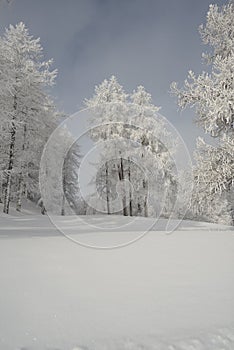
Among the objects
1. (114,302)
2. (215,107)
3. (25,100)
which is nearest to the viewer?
(114,302)

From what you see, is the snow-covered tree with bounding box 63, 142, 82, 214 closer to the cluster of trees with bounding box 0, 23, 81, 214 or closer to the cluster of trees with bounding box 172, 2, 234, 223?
the cluster of trees with bounding box 0, 23, 81, 214

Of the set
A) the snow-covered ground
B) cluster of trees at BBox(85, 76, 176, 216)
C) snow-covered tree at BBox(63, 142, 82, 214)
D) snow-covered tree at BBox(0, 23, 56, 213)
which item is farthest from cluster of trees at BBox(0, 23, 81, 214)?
the snow-covered ground

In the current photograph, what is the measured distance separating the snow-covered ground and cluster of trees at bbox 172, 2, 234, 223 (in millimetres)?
5034

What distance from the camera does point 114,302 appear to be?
2.79 meters

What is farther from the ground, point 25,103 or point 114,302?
point 25,103

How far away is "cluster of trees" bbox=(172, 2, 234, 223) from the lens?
935 centimetres

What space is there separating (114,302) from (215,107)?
26.5 feet

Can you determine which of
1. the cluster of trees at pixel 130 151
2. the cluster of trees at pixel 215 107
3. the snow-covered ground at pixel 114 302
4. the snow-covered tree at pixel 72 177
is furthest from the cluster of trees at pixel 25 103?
the snow-covered ground at pixel 114 302

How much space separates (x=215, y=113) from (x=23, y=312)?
8.62 meters

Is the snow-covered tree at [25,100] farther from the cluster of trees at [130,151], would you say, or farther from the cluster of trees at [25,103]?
the cluster of trees at [130,151]

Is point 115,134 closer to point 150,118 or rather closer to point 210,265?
point 150,118

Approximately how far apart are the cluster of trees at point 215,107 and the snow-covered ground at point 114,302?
5.03 metres

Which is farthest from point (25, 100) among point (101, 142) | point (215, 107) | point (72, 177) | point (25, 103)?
point (215, 107)

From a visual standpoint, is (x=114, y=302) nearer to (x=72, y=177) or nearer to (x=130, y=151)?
(x=130, y=151)
